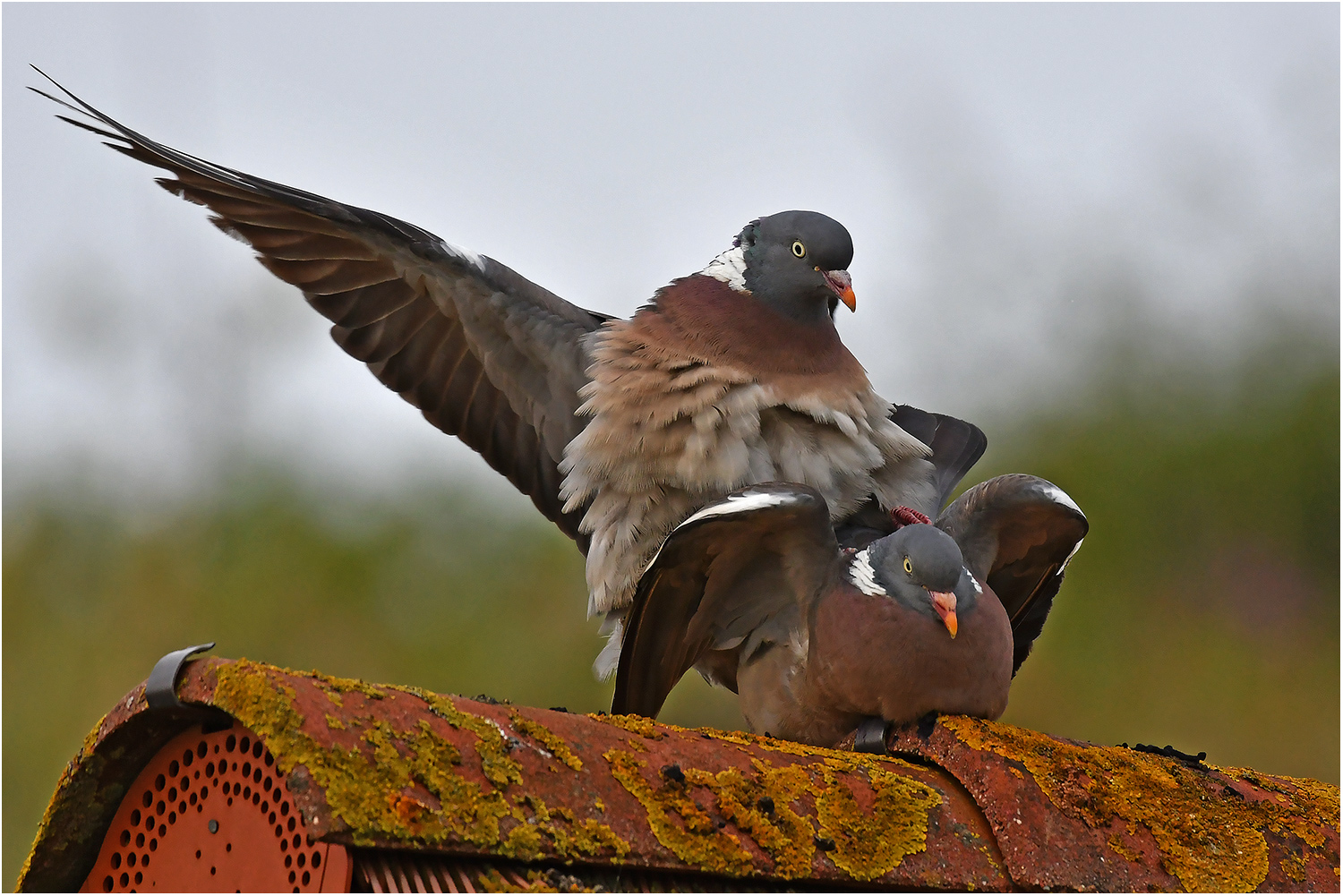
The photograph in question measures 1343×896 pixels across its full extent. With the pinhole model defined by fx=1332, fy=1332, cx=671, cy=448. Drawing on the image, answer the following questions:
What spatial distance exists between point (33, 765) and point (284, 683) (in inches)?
392

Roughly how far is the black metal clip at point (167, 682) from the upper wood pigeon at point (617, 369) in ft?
6.07

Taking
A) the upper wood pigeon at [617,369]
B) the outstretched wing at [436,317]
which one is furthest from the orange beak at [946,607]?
the outstretched wing at [436,317]

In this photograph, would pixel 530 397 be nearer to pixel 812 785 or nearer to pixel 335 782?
pixel 812 785

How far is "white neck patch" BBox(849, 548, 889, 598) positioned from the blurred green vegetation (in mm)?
6361

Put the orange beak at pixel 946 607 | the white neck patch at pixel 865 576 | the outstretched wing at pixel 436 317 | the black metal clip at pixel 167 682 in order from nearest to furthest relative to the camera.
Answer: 1. the black metal clip at pixel 167 682
2. the orange beak at pixel 946 607
3. the white neck patch at pixel 865 576
4. the outstretched wing at pixel 436 317

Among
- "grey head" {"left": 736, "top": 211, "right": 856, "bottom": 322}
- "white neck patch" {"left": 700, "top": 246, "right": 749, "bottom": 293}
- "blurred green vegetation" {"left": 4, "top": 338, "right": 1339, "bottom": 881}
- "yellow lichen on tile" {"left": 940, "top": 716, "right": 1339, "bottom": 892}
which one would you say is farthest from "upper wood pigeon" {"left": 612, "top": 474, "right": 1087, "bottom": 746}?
"blurred green vegetation" {"left": 4, "top": 338, "right": 1339, "bottom": 881}

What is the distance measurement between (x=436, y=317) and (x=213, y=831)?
2.34m

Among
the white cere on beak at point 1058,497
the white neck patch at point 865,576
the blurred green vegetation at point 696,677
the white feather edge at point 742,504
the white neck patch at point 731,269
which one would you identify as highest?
the white neck patch at point 731,269

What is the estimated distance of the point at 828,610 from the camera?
3426 mm

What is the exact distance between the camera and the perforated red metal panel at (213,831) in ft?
6.70

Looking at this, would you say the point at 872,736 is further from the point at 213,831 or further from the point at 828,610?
the point at 213,831

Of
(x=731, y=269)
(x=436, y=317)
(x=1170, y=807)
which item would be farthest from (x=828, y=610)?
(x=436, y=317)

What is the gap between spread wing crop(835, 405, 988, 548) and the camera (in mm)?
4129

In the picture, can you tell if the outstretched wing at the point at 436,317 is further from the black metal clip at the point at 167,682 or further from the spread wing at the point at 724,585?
the black metal clip at the point at 167,682
